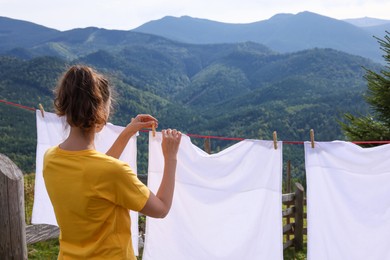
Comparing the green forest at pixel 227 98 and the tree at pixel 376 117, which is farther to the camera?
the green forest at pixel 227 98

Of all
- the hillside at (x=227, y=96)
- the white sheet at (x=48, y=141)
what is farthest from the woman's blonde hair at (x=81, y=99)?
the hillside at (x=227, y=96)

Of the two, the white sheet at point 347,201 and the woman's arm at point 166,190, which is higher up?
the woman's arm at point 166,190

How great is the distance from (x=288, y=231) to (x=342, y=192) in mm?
4970

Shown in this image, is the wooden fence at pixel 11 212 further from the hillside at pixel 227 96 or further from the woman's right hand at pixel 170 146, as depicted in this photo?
the hillside at pixel 227 96

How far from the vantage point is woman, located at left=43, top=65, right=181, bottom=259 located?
169cm

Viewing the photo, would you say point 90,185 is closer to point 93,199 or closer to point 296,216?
point 93,199

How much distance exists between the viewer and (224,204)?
366 cm

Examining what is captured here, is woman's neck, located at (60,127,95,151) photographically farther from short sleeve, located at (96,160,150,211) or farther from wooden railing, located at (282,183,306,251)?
wooden railing, located at (282,183,306,251)

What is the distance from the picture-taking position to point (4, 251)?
118 inches

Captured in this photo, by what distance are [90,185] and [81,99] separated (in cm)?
36

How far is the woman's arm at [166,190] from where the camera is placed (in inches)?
70.6

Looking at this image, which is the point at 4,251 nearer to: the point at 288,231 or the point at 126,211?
the point at 126,211

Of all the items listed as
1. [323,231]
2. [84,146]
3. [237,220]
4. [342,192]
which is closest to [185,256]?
[237,220]

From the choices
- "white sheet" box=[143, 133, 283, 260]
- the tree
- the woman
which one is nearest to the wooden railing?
the tree
